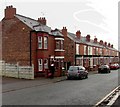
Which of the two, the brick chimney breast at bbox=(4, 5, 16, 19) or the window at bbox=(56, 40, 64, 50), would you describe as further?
the window at bbox=(56, 40, 64, 50)

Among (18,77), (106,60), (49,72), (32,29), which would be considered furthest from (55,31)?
(106,60)

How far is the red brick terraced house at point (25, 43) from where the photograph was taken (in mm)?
36156

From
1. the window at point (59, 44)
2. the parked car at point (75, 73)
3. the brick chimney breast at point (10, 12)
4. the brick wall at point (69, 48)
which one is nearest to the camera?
the parked car at point (75, 73)

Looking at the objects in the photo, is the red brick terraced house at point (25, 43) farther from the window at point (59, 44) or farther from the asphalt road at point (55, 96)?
the asphalt road at point (55, 96)

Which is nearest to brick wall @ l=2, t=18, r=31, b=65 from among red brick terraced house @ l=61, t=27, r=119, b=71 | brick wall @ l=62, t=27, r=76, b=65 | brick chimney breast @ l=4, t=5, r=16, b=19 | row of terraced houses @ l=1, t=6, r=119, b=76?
row of terraced houses @ l=1, t=6, r=119, b=76

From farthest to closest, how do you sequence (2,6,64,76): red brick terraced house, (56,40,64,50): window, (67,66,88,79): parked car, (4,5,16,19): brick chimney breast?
(56,40,64,50): window < (4,5,16,19): brick chimney breast < (2,6,64,76): red brick terraced house < (67,66,88,79): parked car

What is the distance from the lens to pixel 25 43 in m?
36.5

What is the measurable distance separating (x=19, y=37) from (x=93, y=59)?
3079 centimetres

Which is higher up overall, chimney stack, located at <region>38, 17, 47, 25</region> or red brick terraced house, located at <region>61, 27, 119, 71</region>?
chimney stack, located at <region>38, 17, 47, 25</region>

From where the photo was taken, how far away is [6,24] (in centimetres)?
3891

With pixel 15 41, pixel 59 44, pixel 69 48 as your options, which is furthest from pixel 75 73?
pixel 69 48

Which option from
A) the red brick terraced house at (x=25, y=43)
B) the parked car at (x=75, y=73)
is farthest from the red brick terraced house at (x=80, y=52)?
the parked car at (x=75, y=73)

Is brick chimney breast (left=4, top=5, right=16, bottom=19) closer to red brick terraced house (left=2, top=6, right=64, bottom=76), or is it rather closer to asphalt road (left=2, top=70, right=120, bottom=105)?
red brick terraced house (left=2, top=6, right=64, bottom=76)

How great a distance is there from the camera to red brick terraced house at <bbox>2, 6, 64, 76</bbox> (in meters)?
36.2
